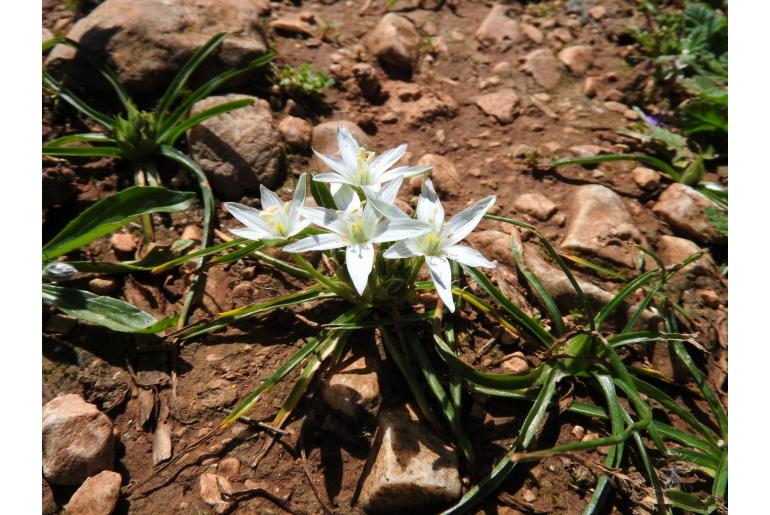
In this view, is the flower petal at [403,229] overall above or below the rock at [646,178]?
above

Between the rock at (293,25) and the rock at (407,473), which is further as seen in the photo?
the rock at (293,25)

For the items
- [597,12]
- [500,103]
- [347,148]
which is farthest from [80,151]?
[597,12]

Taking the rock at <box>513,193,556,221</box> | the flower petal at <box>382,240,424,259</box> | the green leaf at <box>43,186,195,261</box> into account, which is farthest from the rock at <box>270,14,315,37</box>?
the flower petal at <box>382,240,424,259</box>

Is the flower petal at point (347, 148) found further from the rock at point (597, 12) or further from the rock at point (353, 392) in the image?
the rock at point (597, 12)

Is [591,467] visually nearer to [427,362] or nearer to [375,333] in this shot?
[427,362]

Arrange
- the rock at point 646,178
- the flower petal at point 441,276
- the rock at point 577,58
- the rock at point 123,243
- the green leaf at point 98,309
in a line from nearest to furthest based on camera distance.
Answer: the flower petal at point 441,276 < the green leaf at point 98,309 < the rock at point 123,243 < the rock at point 646,178 < the rock at point 577,58

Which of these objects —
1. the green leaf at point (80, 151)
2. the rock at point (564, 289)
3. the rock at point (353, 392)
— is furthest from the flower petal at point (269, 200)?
the green leaf at point (80, 151)
